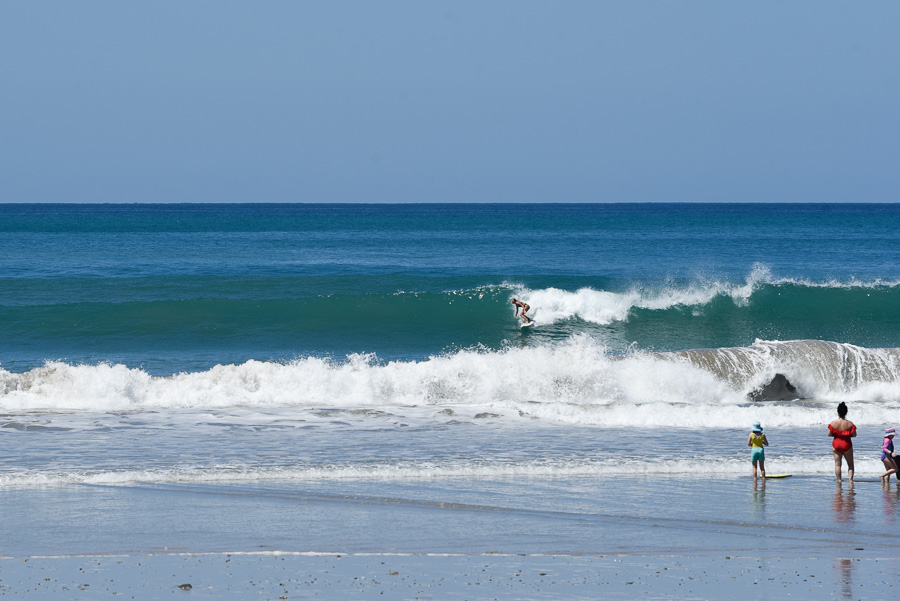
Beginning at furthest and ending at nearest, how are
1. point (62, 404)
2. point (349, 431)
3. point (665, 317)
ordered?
point (665, 317), point (62, 404), point (349, 431)

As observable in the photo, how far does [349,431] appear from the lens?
14188 mm

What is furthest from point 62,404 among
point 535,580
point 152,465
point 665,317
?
point 665,317

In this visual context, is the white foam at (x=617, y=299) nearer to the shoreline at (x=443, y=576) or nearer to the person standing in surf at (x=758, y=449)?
the person standing in surf at (x=758, y=449)

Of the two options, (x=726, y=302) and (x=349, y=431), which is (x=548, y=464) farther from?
(x=726, y=302)

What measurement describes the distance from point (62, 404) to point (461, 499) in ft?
29.8

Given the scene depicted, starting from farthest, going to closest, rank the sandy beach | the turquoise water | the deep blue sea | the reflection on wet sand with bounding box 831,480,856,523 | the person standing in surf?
the turquoise water, the deep blue sea, the person standing in surf, the reflection on wet sand with bounding box 831,480,856,523, the sandy beach

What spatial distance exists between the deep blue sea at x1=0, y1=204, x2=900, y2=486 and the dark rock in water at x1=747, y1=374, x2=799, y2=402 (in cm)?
15

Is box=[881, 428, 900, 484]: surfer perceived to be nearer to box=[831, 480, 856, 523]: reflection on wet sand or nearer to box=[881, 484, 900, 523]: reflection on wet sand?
box=[881, 484, 900, 523]: reflection on wet sand

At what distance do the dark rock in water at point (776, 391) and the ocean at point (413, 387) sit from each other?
0.08 meters

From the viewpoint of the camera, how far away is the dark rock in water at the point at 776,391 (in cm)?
1838

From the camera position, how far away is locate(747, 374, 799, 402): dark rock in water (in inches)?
723

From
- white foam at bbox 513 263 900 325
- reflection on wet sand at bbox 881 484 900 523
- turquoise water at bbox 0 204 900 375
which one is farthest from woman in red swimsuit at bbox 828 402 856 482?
white foam at bbox 513 263 900 325

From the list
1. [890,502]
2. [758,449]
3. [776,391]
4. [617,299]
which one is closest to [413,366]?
[776,391]

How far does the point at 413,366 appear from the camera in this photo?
1798 cm
